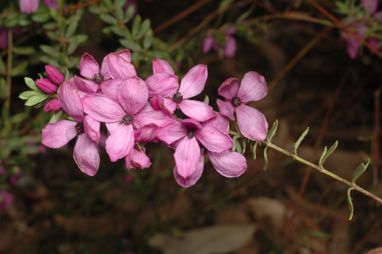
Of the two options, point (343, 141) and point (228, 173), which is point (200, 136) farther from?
point (343, 141)

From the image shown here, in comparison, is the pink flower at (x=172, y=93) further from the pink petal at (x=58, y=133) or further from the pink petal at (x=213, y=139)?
the pink petal at (x=58, y=133)

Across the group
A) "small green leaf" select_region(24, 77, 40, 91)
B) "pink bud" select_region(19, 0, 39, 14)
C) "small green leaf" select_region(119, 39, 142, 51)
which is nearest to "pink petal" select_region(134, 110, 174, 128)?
"small green leaf" select_region(24, 77, 40, 91)

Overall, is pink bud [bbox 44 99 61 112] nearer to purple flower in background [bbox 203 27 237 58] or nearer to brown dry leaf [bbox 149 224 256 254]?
purple flower in background [bbox 203 27 237 58]

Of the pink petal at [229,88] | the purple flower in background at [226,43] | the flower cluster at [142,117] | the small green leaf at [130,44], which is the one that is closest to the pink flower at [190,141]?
the flower cluster at [142,117]

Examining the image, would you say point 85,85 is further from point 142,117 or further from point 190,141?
point 190,141

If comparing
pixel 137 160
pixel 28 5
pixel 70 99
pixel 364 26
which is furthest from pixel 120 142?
pixel 364 26
